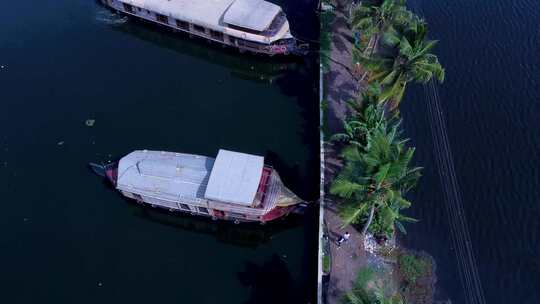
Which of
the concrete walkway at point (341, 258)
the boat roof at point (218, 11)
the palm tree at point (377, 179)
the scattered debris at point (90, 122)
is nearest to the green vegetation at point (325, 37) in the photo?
the boat roof at point (218, 11)

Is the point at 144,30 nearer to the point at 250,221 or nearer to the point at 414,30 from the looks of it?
the point at 250,221

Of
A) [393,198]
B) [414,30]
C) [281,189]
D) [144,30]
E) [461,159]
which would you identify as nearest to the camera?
[393,198]

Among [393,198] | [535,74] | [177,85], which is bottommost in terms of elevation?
[393,198]

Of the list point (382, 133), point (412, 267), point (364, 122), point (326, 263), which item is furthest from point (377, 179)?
point (412, 267)

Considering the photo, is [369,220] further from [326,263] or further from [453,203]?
[453,203]

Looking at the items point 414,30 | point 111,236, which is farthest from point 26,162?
point 414,30

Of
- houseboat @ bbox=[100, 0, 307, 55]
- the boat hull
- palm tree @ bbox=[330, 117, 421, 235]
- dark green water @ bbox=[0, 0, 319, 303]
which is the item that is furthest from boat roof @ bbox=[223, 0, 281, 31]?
palm tree @ bbox=[330, 117, 421, 235]

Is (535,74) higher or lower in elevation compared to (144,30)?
lower
